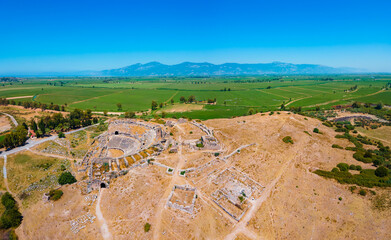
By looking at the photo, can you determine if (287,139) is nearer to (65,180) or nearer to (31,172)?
(65,180)

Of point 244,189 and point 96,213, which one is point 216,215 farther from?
point 96,213

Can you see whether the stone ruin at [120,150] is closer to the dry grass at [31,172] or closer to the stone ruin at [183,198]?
the dry grass at [31,172]

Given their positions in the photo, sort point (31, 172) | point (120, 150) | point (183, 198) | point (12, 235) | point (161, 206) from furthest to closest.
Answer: point (120, 150)
point (31, 172)
point (183, 198)
point (161, 206)
point (12, 235)

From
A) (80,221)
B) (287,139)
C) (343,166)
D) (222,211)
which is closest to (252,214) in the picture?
(222,211)

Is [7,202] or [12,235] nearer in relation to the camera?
[12,235]

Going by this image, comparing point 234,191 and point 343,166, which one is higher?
point 343,166

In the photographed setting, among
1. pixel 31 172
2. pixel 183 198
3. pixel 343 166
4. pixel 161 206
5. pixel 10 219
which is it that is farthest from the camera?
pixel 31 172

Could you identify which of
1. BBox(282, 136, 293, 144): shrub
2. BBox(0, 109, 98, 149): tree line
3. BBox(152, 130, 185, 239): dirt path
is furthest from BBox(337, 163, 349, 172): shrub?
BBox(0, 109, 98, 149): tree line
